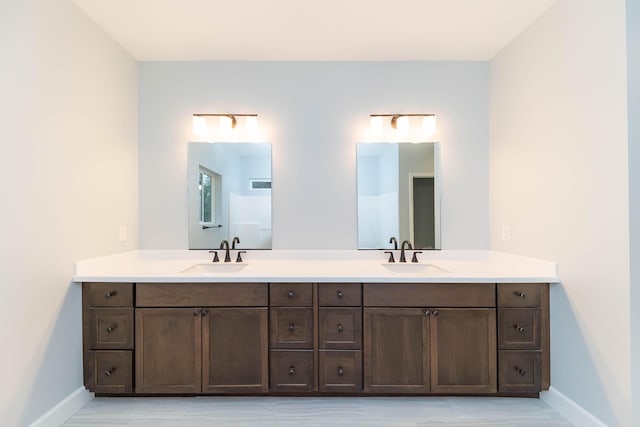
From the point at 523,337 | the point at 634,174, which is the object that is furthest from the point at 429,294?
the point at 634,174

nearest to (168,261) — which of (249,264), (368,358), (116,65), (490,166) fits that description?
(249,264)

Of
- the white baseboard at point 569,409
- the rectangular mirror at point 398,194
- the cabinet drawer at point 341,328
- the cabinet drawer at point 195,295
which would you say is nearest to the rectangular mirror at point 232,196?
the cabinet drawer at point 195,295

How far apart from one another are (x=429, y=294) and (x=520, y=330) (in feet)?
1.93

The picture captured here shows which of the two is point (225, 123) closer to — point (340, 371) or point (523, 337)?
point (340, 371)

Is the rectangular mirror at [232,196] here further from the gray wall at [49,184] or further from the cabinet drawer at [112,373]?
the cabinet drawer at [112,373]

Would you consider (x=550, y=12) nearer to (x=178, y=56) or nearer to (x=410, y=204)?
(x=410, y=204)

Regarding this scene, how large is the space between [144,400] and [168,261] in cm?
98

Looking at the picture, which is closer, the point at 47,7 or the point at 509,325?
the point at 47,7

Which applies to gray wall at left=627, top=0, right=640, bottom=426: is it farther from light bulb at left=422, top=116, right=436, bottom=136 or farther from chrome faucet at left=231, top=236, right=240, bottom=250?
chrome faucet at left=231, top=236, right=240, bottom=250

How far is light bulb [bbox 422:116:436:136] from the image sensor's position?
2.76 meters

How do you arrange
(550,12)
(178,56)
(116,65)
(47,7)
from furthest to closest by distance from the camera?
1. (178,56)
2. (116,65)
3. (550,12)
4. (47,7)

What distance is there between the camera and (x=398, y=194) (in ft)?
9.18

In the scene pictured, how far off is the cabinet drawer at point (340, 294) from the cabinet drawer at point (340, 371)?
0.30 m

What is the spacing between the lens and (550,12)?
2.12 m
